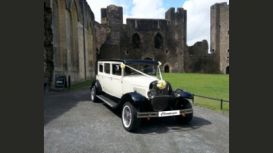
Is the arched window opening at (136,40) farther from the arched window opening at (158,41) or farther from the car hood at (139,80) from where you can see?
the car hood at (139,80)

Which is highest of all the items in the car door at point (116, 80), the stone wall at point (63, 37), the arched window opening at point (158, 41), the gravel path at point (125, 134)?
the arched window opening at point (158, 41)

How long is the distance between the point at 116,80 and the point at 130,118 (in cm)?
223

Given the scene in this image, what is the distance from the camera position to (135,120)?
5871 mm

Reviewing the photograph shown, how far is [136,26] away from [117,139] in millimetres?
39514

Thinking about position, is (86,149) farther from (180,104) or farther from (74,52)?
(74,52)

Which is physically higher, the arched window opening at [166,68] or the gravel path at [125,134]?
the arched window opening at [166,68]

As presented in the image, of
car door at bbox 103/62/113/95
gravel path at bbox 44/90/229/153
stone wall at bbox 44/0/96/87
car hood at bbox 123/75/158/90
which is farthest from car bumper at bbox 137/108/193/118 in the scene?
stone wall at bbox 44/0/96/87

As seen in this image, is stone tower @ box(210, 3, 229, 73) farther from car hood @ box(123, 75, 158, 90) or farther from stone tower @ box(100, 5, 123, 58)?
car hood @ box(123, 75, 158, 90)

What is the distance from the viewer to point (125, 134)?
5.73 metres

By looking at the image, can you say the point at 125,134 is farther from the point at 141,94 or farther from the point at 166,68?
the point at 166,68

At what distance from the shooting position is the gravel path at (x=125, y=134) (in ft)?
15.6

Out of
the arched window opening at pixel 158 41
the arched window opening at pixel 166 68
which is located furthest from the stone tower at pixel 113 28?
the arched window opening at pixel 166 68

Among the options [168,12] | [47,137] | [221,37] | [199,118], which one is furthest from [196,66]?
[47,137]

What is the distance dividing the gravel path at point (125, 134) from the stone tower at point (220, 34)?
39.1 metres
